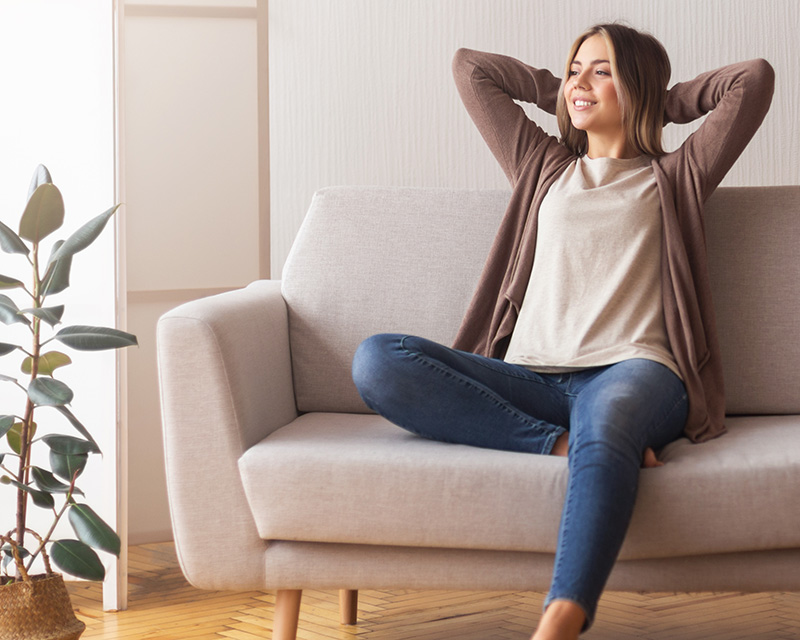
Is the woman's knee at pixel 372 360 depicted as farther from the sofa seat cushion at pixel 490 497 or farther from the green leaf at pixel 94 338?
the green leaf at pixel 94 338

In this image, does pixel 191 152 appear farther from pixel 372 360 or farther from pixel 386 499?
pixel 386 499

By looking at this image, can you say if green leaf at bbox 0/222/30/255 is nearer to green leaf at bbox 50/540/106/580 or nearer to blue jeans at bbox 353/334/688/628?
green leaf at bbox 50/540/106/580

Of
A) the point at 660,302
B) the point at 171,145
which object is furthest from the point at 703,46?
the point at 171,145

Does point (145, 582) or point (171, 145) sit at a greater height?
point (171, 145)

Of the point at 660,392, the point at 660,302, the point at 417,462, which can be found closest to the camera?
the point at 417,462

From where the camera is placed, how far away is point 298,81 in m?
2.44

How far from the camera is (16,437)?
69.9 inches

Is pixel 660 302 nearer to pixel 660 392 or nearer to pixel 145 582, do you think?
pixel 660 392

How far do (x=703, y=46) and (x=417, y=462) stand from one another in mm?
1561

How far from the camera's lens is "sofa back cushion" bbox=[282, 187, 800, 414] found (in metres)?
1.83

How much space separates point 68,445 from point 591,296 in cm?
105

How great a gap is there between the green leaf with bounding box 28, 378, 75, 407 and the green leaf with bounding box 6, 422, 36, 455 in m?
0.14

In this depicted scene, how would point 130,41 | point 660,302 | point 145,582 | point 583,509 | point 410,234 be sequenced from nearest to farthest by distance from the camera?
point 583,509 → point 660,302 → point 410,234 → point 145,582 → point 130,41

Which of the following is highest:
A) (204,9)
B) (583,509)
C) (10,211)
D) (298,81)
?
(204,9)
